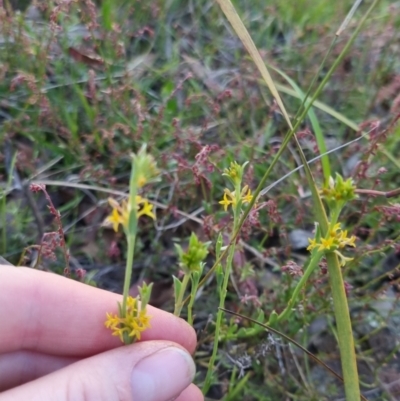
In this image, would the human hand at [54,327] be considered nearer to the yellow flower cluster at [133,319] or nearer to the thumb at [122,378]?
the thumb at [122,378]

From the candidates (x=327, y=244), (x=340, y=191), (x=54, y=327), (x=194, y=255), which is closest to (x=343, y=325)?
(x=327, y=244)

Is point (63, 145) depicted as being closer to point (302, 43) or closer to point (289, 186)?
point (289, 186)

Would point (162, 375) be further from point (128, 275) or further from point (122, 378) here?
point (128, 275)

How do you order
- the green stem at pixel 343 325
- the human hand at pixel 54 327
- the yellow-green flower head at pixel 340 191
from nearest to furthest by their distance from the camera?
the yellow-green flower head at pixel 340 191 < the green stem at pixel 343 325 < the human hand at pixel 54 327

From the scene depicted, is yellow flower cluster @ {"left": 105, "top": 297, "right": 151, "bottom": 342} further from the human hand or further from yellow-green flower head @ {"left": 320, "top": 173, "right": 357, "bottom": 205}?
yellow-green flower head @ {"left": 320, "top": 173, "right": 357, "bottom": 205}

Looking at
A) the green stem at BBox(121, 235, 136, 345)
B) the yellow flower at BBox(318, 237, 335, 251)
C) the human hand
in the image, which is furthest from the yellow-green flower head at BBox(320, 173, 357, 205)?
the human hand

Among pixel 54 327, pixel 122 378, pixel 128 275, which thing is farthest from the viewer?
pixel 54 327

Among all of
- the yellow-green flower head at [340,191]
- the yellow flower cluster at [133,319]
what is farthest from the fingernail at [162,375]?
the yellow-green flower head at [340,191]

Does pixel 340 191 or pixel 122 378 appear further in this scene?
pixel 122 378
